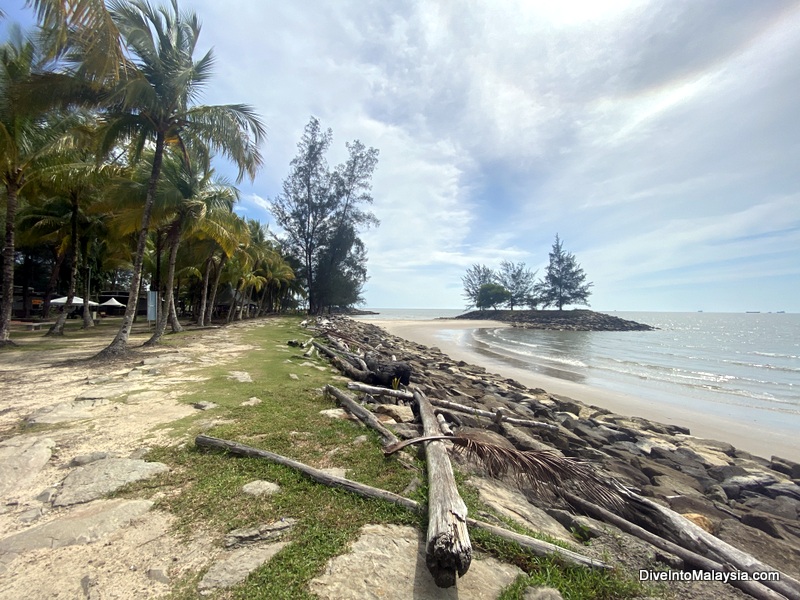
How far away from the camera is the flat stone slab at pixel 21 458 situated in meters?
3.18

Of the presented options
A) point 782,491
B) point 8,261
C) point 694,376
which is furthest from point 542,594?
point 694,376

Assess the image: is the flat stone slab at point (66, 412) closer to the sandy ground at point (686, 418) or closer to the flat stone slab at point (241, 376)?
the flat stone slab at point (241, 376)

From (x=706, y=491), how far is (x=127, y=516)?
7.31 metres

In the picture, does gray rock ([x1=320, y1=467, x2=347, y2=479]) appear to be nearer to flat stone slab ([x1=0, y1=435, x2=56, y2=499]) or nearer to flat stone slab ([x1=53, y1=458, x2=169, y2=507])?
flat stone slab ([x1=53, y1=458, x2=169, y2=507])

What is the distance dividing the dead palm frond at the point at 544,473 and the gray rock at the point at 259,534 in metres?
1.56

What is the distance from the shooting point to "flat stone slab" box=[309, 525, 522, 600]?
218 centimetres

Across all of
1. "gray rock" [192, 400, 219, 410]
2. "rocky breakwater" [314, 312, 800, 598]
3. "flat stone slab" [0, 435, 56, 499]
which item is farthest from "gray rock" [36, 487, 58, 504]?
"rocky breakwater" [314, 312, 800, 598]

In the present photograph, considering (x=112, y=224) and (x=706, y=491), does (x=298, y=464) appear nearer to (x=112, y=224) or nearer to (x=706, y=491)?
(x=706, y=491)

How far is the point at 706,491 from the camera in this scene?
16.7ft

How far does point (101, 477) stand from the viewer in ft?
10.8

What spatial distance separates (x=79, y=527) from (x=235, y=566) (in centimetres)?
137

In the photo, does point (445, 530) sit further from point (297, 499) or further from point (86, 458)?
point (86, 458)

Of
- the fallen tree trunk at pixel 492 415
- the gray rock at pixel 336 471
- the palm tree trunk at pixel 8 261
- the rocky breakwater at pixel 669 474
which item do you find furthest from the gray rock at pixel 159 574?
the palm tree trunk at pixel 8 261

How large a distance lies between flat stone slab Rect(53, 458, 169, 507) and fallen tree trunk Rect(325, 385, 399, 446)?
2508mm
